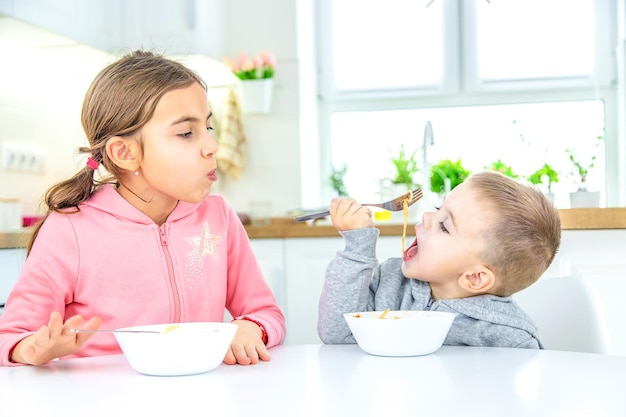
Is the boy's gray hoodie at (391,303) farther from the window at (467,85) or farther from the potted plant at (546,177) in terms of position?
the window at (467,85)

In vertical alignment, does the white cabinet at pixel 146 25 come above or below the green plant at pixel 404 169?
above

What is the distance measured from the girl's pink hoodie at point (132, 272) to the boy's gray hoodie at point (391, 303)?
0.11 m

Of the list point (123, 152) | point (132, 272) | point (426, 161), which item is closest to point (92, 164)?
point (123, 152)

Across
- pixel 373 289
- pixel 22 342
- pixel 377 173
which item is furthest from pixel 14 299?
pixel 377 173

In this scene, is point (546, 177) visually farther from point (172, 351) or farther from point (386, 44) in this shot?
point (172, 351)

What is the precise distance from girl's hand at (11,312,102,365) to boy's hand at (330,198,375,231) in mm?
495

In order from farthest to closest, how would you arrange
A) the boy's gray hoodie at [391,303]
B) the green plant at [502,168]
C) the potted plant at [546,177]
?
the green plant at [502,168] < the potted plant at [546,177] < the boy's gray hoodie at [391,303]

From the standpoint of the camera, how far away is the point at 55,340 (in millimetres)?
983

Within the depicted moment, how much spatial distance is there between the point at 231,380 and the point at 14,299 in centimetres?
48

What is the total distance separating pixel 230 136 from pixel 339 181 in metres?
0.56

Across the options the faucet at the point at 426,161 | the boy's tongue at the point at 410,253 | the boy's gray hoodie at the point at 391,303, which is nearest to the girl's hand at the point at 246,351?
the boy's gray hoodie at the point at 391,303

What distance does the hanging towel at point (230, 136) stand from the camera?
3394mm

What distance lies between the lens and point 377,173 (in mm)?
3713

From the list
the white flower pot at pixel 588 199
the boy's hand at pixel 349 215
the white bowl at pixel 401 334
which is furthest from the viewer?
the white flower pot at pixel 588 199
